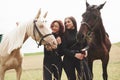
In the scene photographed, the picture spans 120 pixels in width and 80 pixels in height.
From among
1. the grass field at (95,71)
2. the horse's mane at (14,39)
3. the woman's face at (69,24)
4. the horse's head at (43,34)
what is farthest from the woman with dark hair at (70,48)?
the grass field at (95,71)

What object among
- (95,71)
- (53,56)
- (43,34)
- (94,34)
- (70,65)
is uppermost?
(43,34)

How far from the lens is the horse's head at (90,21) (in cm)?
827

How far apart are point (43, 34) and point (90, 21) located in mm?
1272

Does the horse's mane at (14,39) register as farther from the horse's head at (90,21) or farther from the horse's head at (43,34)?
the horse's head at (90,21)

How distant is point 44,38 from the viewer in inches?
313

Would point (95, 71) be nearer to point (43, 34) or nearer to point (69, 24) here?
point (69, 24)

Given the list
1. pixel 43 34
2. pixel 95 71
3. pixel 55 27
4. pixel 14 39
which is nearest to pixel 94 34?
pixel 55 27

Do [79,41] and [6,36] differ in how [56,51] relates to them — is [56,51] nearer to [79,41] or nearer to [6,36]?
[79,41]

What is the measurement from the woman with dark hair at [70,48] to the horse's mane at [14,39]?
0.92m

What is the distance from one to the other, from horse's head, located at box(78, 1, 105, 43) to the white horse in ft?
2.41

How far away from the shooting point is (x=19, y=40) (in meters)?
8.17

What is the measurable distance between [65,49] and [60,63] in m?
0.35

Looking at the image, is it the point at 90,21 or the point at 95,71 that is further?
the point at 95,71

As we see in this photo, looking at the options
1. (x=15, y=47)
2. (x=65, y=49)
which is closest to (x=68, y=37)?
(x=65, y=49)
